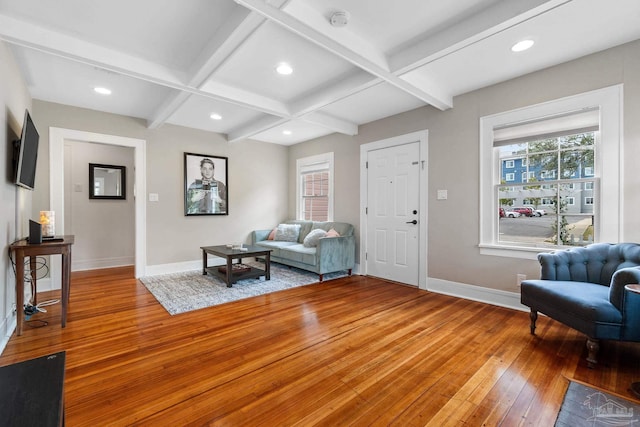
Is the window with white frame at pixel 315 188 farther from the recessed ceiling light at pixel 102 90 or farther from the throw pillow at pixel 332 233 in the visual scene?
the recessed ceiling light at pixel 102 90

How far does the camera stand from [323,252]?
429cm

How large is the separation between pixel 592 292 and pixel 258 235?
191 inches

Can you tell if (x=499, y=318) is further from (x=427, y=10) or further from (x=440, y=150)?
(x=427, y=10)

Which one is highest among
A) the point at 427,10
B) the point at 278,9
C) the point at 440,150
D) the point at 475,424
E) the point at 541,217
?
the point at 427,10

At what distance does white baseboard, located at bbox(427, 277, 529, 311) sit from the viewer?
3.14 metres

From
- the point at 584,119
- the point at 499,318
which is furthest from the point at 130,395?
the point at 584,119

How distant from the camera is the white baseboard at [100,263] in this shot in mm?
5070

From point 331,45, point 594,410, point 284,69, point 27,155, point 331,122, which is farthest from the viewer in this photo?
point 331,122

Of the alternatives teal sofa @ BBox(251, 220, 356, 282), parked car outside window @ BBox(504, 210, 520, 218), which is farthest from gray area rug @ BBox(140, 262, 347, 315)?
parked car outside window @ BBox(504, 210, 520, 218)

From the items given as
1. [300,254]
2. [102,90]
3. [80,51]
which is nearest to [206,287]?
[300,254]

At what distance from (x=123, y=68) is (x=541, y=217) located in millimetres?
4382

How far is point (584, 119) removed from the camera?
2744mm

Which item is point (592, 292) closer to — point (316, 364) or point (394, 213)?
point (316, 364)

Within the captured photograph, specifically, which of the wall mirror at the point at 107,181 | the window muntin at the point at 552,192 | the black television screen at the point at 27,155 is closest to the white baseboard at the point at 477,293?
the window muntin at the point at 552,192
